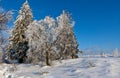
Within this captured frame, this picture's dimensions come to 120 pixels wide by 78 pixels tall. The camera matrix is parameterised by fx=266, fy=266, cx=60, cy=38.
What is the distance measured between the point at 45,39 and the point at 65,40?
14.0m

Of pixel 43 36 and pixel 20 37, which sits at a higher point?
pixel 20 37

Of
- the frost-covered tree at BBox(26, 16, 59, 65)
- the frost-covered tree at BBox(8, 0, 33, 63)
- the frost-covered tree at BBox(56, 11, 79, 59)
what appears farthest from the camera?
the frost-covered tree at BBox(56, 11, 79, 59)

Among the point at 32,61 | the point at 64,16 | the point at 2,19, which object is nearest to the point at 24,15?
the point at 64,16

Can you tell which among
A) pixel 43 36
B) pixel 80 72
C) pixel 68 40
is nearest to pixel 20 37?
pixel 68 40

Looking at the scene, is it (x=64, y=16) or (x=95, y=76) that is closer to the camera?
(x=95, y=76)

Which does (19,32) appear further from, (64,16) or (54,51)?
(54,51)

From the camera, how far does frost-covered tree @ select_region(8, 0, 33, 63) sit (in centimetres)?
4706

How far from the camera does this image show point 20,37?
1889 inches

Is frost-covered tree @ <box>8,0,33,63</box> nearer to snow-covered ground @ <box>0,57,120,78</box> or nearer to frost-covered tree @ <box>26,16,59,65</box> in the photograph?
frost-covered tree @ <box>26,16,59,65</box>

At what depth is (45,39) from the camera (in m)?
36.6

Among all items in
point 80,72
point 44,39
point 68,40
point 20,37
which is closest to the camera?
point 80,72

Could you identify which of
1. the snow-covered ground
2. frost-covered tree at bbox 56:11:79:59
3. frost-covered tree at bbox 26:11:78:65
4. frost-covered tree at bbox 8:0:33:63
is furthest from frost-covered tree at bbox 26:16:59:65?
the snow-covered ground

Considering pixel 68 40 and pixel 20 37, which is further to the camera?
pixel 68 40

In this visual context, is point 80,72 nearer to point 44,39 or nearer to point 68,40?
point 44,39
